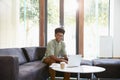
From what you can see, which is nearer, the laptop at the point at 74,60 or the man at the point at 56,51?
the laptop at the point at 74,60

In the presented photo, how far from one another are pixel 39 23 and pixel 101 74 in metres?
2.80

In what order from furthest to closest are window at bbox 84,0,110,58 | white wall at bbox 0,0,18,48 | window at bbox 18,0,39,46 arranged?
window at bbox 84,0,110,58 → window at bbox 18,0,39,46 → white wall at bbox 0,0,18,48

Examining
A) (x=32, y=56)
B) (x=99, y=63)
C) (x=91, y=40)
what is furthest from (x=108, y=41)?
(x=32, y=56)

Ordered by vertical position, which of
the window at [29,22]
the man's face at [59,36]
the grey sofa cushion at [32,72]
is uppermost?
the window at [29,22]

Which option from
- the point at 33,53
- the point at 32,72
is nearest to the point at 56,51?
the point at 33,53

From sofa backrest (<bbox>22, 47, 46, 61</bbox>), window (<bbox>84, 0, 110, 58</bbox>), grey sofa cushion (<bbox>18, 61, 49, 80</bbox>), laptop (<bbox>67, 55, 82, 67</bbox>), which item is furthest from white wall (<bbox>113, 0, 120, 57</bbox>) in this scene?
laptop (<bbox>67, 55, 82, 67</bbox>)

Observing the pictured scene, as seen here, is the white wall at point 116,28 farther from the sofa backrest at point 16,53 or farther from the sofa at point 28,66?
the sofa backrest at point 16,53

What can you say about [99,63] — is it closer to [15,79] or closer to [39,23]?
[15,79]

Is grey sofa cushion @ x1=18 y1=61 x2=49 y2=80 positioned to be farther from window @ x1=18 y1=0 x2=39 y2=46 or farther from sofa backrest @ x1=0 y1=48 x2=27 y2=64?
window @ x1=18 y1=0 x2=39 y2=46

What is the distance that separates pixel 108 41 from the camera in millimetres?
5766

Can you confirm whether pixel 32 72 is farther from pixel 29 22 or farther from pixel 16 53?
pixel 29 22

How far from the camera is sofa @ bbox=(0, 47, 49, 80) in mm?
2652

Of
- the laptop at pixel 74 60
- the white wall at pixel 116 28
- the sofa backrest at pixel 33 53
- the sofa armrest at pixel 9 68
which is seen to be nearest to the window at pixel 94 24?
the white wall at pixel 116 28

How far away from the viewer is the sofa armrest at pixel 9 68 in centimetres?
264
